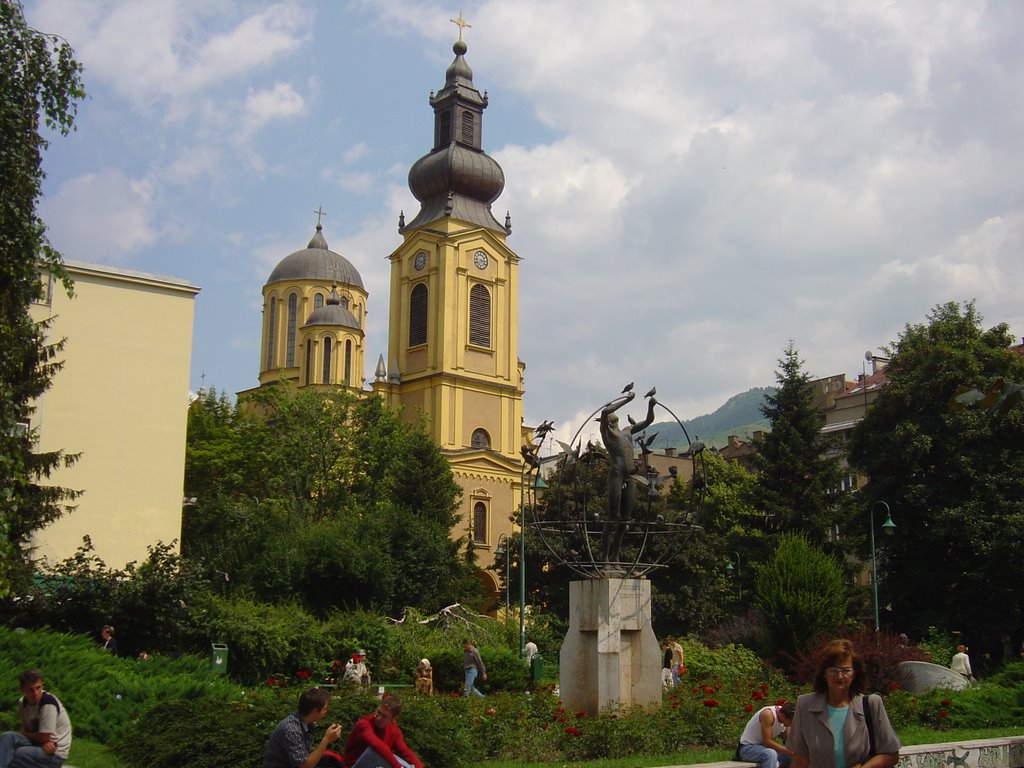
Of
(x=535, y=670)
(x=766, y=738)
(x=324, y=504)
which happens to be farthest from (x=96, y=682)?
(x=324, y=504)

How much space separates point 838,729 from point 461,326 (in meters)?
59.3

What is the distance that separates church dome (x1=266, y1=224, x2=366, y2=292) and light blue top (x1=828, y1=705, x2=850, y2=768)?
82425 mm

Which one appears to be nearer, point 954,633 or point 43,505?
point 43,505

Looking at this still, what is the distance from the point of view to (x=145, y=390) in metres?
34.9

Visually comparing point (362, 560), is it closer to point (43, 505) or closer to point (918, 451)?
point (43, 505)

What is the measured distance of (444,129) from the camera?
6994cm

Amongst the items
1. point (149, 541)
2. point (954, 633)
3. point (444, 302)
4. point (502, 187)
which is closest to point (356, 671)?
point (149, 541)

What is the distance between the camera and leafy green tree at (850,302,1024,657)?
32.7m

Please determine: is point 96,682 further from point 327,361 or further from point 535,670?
point 327,361

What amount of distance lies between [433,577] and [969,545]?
18.9 metres

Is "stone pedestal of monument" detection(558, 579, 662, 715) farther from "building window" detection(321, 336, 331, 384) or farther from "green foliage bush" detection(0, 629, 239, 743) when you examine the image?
"building window" detection(321, 336, 331, 384)

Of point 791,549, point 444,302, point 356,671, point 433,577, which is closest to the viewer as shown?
point 356,671

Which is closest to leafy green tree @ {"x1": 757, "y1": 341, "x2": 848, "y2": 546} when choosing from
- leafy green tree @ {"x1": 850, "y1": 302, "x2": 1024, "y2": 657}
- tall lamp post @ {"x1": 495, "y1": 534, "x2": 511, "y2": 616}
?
leafy green tree @ {"x1": 850, "y1": 302, "x2": 1024, "y2": 657}

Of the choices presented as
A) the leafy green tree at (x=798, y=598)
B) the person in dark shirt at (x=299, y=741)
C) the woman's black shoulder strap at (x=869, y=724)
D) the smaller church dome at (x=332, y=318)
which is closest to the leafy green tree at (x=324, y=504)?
the leafy green tree at (x=798, y=598)
